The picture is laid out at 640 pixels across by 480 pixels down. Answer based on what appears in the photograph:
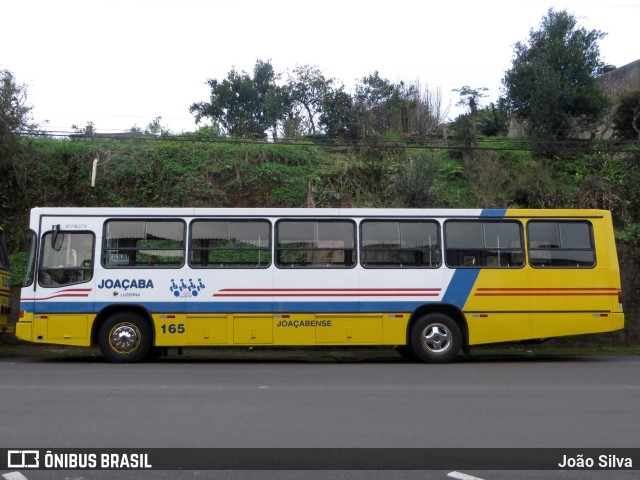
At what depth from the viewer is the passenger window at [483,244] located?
547 inches

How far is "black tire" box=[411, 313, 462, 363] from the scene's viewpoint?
13.7 m

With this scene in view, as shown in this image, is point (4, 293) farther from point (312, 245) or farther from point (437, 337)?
point (437, 337)

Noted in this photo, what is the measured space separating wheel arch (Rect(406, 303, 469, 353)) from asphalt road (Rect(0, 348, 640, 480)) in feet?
2.59

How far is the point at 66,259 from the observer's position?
13.7 m

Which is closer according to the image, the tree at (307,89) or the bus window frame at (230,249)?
the bus window frame at (230,249)

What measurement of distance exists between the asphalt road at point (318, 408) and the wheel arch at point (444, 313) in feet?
2.59

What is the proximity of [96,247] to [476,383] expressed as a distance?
7.94 metres

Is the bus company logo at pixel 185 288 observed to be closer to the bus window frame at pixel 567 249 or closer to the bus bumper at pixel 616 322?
the bus window frame at pixel 567 249

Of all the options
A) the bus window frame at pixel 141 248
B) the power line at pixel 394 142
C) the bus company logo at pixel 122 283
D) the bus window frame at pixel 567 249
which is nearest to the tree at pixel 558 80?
the power line at pixel 394 142

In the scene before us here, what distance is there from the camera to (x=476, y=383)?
35.2 ft

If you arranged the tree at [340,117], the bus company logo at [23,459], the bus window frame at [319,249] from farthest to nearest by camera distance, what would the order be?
the tree at [340,117] < the bus window frame at [319,249] < the bus company logo at [23,459]
